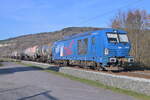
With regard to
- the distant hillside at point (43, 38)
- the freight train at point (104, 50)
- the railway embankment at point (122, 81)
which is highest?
the distant hillside at point (43, 38)

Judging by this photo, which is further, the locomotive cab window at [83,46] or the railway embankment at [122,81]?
the locomotive cab window at [83,46]

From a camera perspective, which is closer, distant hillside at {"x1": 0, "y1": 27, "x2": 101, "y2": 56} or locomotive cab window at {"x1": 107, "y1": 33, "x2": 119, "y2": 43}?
locomotive cab window at {"x1": 107, "y1": 33, "x2": 119, "y2": 43}

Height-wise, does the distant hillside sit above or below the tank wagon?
above

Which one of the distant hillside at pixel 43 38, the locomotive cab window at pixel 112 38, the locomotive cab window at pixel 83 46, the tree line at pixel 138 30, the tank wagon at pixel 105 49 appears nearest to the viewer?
the tank wagon at pixel 105 49

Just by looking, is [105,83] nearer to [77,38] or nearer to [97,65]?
[97,65]

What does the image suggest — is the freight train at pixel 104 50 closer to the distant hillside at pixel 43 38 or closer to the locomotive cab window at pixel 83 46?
the locomotive cab window at pixel 83 46

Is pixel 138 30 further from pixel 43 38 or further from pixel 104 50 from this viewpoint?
pixel 43 38

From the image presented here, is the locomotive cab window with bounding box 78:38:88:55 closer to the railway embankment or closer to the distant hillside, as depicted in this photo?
the railway embankment

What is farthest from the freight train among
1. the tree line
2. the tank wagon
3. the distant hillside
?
the distant hillside

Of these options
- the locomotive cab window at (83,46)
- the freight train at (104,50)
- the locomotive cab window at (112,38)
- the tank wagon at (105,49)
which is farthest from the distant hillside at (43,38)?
the locomotive cab window at (112,38)

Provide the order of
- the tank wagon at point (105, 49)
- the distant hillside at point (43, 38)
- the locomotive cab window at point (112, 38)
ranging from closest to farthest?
the tank wagon at point (105, 49) < the locomotive cab window at point (112, 38) < the distant hillside at point (43, 38)

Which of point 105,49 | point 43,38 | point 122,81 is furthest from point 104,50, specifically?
point 43,38

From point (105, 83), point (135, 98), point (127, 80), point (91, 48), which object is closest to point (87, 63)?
point (91, 48)

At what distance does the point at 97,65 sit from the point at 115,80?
248 inches
